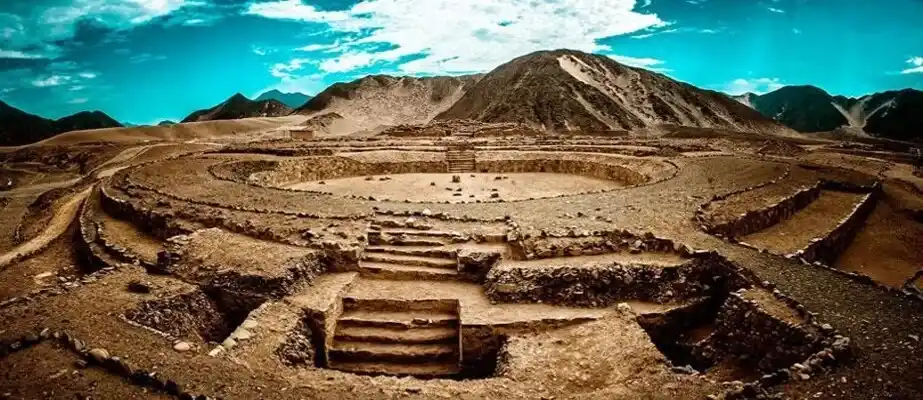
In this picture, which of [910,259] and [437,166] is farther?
[437,166]

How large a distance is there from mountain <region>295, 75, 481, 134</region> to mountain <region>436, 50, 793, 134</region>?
8215mm

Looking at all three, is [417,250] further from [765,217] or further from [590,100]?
[590,100]

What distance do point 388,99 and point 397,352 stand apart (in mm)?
96777

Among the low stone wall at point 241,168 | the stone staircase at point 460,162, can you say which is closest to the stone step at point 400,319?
the low stone wall at point 241,168

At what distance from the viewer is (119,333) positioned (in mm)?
7520

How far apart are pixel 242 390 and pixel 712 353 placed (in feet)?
Result: 22.4

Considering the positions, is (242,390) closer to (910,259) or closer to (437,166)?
(910,259)

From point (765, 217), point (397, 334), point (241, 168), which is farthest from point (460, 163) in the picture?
point (397, 334)

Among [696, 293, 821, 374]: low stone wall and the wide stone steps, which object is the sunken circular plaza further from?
the wide stone steps

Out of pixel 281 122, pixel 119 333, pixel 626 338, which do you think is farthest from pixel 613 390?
pixel 281 122

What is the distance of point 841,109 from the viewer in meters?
111

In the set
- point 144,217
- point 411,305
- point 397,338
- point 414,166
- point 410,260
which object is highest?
point 414,166

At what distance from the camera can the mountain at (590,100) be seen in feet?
237

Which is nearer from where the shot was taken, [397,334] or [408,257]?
[397,334]
